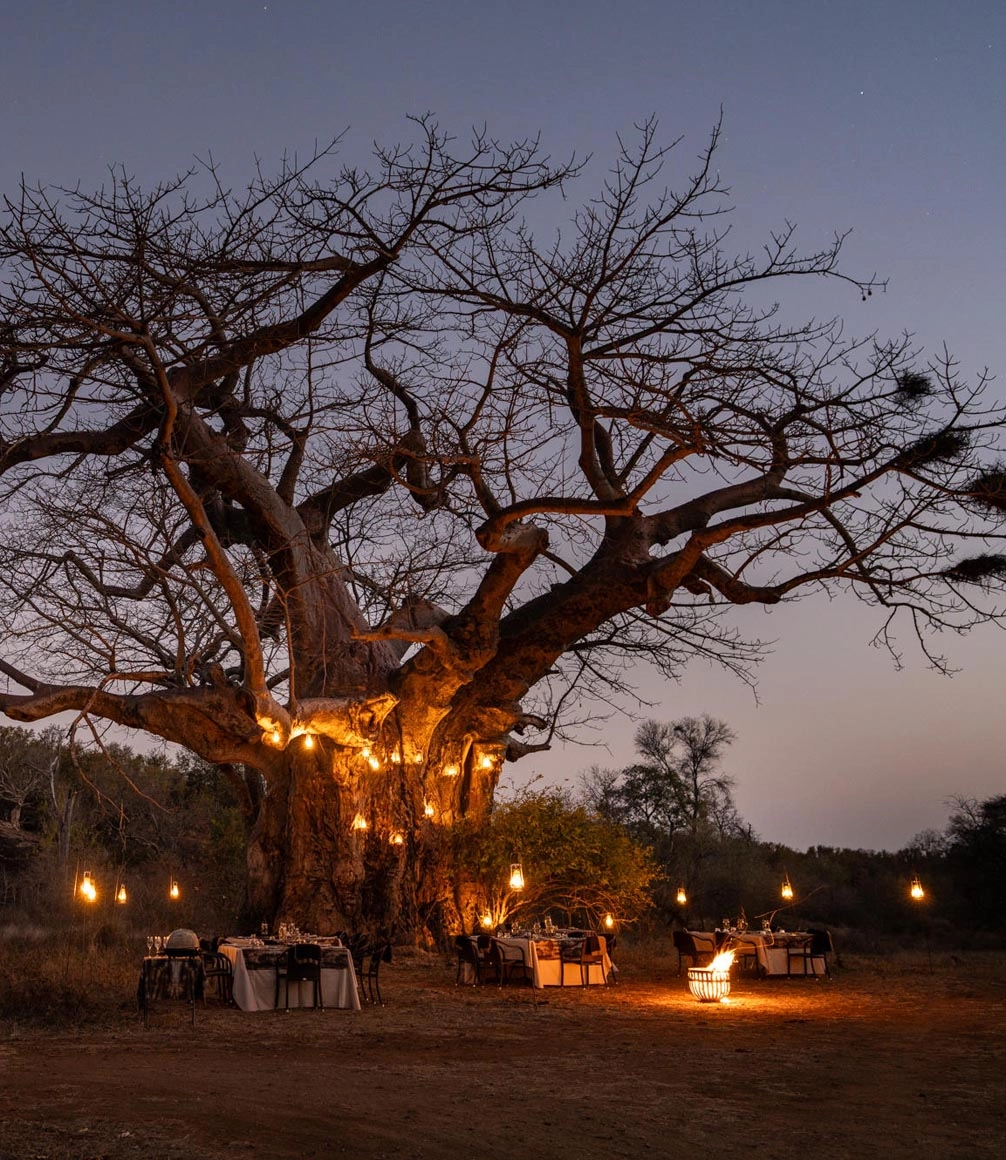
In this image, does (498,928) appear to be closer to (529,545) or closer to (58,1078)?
(529,545)

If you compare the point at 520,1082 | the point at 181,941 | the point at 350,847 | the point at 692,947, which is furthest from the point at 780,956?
the point at 520,1082

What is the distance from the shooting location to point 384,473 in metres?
16.3

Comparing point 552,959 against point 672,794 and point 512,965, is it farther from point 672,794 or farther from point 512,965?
point 672,794

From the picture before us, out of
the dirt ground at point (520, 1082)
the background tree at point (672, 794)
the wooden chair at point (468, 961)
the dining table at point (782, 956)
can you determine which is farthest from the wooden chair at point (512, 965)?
the background tree at point (672, 794)

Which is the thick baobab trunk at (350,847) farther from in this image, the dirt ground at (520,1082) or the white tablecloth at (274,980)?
the white tablecloth at (274,980)

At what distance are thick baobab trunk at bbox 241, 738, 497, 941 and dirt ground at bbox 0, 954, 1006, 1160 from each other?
324 cm

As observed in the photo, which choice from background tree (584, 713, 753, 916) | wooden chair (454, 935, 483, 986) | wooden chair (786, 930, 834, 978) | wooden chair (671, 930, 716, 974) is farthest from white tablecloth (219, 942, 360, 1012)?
background tree (584, 713, 753, 916)

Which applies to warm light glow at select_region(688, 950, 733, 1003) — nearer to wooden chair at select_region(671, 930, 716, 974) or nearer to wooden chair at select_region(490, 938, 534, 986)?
wooden chair at select_region(671, 930, 716, 974)

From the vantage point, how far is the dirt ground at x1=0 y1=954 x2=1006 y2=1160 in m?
5.74

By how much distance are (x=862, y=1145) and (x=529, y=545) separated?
28.8 ft

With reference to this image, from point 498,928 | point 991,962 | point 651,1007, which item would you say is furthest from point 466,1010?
point 991,962

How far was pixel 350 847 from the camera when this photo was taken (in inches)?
642

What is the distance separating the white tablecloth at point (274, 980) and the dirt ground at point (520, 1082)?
34 cm

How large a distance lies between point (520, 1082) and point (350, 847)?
8.95 meters
